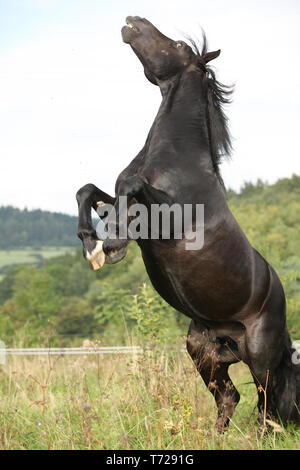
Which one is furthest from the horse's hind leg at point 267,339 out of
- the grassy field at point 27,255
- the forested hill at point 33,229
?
the forested hill at point 33,229

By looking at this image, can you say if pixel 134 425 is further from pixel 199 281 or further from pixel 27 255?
pixel 27 255

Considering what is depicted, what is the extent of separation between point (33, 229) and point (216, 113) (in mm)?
78604

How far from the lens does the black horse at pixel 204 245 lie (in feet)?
13.4

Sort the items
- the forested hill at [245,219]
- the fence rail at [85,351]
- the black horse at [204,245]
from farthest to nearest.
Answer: the forested hill at [245,219]
the fence rail at [85,351]
the black horse at [204,245]

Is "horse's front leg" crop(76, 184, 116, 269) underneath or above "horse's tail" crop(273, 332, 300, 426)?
above

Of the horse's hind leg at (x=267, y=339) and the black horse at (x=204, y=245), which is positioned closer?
the black horse at (x=204, y=245)

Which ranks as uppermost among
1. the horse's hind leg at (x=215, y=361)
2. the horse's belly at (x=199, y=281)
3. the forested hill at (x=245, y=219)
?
the forested hill at (x=245, y=219)

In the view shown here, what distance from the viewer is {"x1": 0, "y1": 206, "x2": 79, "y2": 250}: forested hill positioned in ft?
265

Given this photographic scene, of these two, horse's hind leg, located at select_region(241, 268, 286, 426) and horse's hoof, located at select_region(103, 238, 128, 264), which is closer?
horse's hoof, located at select_region(103, 238, 128, 264)

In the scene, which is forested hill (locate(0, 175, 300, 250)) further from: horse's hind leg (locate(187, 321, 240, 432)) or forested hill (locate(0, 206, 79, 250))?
horse's hind leg (locate(187, 321, 240, 432))

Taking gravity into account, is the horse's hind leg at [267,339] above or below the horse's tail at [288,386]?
above

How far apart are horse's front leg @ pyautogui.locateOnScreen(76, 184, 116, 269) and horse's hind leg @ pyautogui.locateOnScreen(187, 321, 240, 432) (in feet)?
4.10

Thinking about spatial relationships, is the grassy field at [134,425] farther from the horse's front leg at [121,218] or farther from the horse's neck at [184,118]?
the horse's neck at [184,118]

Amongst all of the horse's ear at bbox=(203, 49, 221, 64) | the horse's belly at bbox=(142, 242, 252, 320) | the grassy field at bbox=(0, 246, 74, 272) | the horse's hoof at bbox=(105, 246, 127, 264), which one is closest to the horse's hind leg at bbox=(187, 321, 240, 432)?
the horse's belly at bbox=(142, 242, 252, 320)
